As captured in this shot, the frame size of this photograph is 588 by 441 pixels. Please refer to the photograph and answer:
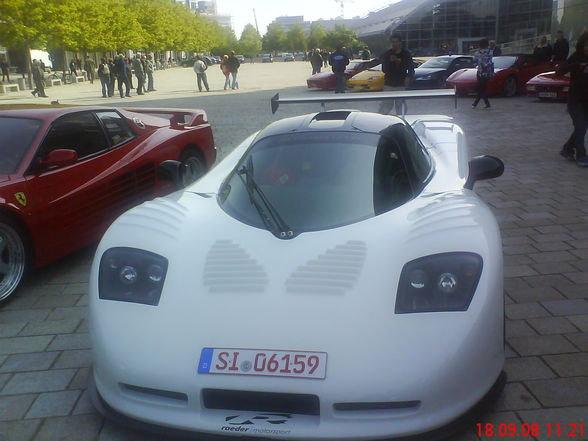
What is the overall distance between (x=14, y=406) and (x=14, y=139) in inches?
98.4

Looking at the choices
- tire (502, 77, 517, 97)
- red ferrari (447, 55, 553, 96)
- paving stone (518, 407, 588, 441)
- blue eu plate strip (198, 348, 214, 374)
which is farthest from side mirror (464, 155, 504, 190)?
tire (502, 77, 517, 97)

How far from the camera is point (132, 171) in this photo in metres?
5.44

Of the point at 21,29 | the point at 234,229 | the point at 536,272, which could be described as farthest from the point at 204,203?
the point at 21,29

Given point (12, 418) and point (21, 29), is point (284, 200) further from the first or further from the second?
point (21, 29)

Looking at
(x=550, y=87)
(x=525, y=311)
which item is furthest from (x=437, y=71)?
(x=525, y=311)

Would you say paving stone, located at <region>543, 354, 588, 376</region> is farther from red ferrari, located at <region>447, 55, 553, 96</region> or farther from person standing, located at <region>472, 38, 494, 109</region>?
red ferrari, located at <region>447, 55, 553, 96</region>

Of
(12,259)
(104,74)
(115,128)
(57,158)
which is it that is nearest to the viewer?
(12,259)

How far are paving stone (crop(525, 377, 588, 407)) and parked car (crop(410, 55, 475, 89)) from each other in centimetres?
1664

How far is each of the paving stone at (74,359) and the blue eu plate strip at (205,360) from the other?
1.25 metres

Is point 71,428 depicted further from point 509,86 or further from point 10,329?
point 509,86

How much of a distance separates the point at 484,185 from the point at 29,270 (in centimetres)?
492

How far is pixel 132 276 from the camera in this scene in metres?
2.79

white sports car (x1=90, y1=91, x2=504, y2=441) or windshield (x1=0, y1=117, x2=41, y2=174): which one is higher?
windshield (x1=0, y1=117, x2=41, y2=174)

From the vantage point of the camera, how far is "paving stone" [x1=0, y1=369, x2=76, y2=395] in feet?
10.2
